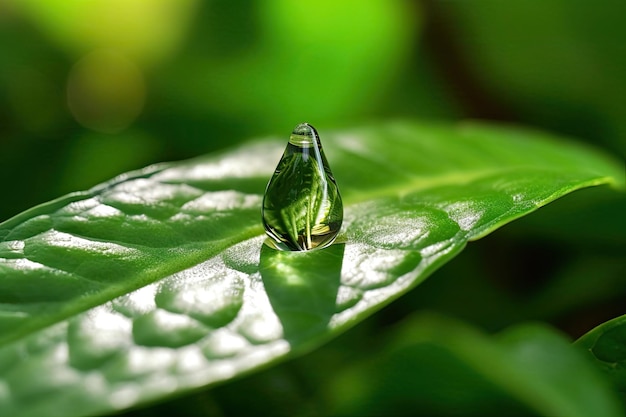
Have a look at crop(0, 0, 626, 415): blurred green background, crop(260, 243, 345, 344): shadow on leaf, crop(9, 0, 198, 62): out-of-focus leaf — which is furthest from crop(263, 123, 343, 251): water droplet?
crop(9, 0, 198, 62): out-of-focus leaf

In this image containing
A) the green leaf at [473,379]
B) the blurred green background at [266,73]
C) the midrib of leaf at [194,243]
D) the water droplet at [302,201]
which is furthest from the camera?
the blurred green background at [266,73]

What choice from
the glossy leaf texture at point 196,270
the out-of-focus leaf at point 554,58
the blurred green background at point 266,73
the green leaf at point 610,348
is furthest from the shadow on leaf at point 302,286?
the out-of-focus leaf at point 554,58

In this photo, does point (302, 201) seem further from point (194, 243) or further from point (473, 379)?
point (473, 379)

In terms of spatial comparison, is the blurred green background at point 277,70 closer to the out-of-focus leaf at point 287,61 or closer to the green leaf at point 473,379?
the out-of-focus leaf at point 287,61

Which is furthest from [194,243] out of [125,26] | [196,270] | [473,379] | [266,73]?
[125,26]

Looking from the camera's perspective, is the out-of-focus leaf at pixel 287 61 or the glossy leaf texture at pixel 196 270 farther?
the out-of-focus leaf at pixel 287 61

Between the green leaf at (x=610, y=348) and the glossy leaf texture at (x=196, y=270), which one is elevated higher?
the glossy leaf texture at (x=196, y=270)
